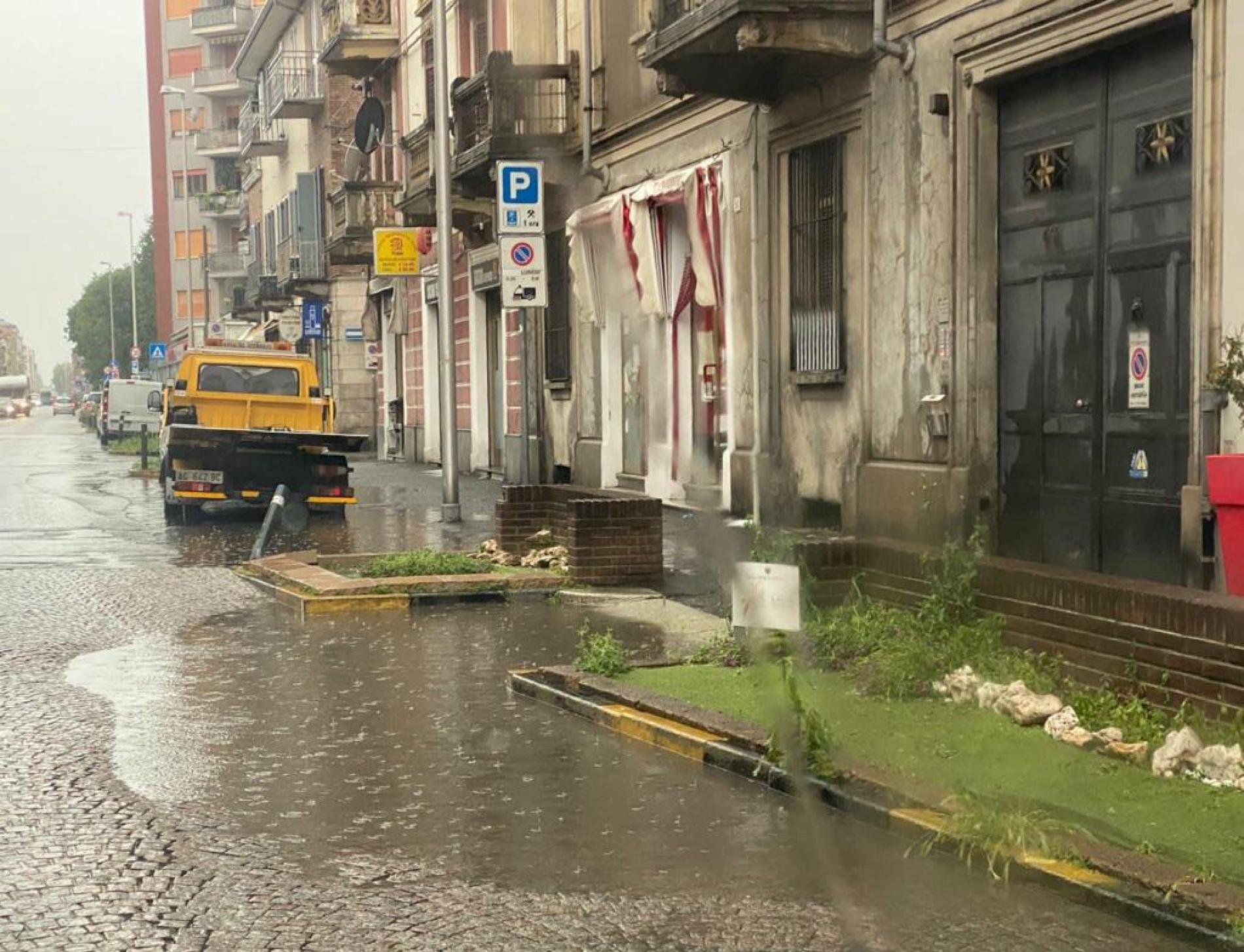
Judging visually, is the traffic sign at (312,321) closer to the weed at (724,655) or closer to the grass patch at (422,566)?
the grass patch at (422,566)

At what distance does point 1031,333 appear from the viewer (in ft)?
40.3

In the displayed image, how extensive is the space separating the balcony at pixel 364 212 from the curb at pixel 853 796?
28.4 meters

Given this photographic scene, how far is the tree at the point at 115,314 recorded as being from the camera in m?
128

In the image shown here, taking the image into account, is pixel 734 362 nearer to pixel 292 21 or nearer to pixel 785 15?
pixel 785 15

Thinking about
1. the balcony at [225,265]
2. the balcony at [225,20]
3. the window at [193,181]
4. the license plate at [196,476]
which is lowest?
the license plate at [196,476]

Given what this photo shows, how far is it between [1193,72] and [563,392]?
14.9 meters

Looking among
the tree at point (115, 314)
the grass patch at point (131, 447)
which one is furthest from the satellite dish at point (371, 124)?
the tree at point (115, 314)

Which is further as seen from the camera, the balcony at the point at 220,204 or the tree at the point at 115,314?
the tree at the point at 115,314

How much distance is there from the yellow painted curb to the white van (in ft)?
169

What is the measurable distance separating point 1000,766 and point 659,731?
5.61 feet

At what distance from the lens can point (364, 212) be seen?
37031 millimetres

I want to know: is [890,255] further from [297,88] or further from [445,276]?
[297,88]

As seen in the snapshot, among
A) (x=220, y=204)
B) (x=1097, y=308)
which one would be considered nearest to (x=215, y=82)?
(x=220, y=204)

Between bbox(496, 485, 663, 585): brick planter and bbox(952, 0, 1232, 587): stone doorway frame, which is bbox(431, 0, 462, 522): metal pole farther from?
bbox(952, 0, 1232, 587): stone doorway frame
